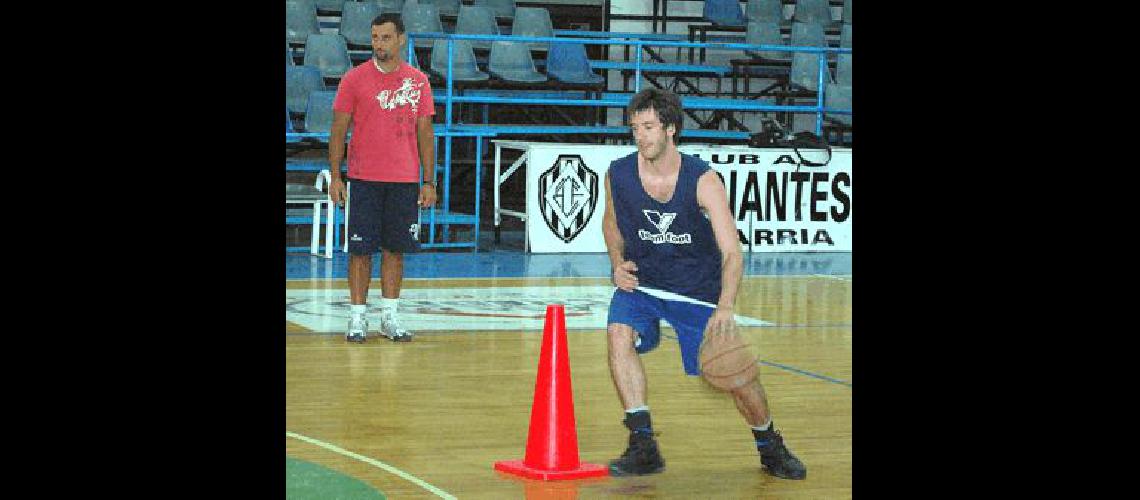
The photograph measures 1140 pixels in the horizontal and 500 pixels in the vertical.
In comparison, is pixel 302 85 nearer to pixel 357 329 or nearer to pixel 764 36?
pixel 764 36

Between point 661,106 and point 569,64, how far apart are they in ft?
43.0

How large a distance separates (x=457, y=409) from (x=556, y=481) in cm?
175

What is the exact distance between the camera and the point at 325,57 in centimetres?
1781

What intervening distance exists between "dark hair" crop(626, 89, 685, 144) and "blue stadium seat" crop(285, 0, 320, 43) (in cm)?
1297

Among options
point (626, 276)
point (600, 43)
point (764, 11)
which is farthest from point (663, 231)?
point (764, 11)

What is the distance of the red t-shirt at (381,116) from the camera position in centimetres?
952

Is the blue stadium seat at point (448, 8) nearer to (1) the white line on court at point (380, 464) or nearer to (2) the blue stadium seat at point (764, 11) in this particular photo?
(2) the blue stadium seat at point (764, 11)

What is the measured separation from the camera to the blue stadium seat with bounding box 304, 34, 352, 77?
17.8 meters

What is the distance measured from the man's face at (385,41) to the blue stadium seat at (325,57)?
27.6 ft
